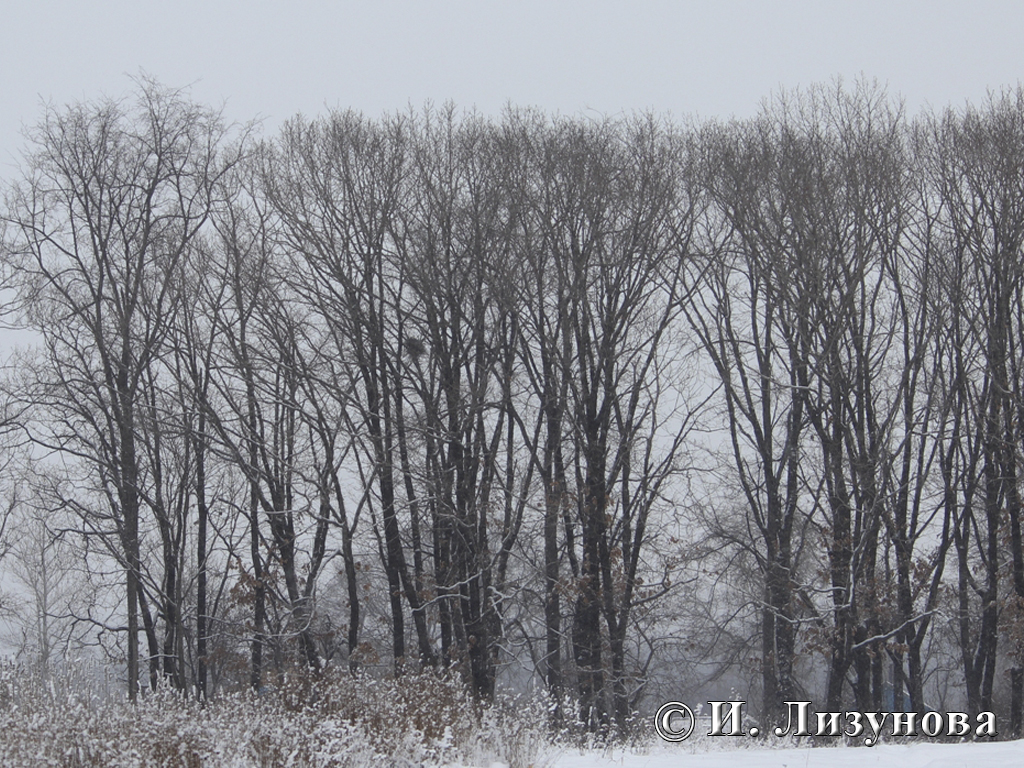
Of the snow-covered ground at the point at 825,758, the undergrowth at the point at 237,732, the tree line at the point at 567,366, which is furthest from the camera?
the tree line at the point at 567,366

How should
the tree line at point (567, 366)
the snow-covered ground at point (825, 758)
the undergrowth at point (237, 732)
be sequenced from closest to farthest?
1. the undergrowth at point (237, 732)
2. the snow-covered ground at point (825, 758)
3. the tree line at point (567, 366)

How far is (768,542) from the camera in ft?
57.5

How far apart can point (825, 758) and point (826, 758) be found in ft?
0.06

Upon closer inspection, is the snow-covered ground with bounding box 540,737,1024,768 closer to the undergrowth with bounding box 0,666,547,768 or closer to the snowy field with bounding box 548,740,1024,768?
the snowy field with bounding box 548,740,1024,768

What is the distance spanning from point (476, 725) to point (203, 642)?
1313cm

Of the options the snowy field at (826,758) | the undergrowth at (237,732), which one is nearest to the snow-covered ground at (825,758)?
the snowy field at (826,758)

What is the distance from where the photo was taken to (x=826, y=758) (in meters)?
7.95

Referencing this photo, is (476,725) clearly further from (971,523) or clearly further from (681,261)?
(971,523)

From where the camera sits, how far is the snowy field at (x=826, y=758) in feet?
24.8

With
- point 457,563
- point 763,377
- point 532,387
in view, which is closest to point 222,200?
point 532,387

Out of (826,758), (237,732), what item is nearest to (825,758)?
(826,758)

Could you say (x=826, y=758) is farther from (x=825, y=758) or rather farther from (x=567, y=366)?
(x=567, y=366)

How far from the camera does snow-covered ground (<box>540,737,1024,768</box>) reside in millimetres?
7562

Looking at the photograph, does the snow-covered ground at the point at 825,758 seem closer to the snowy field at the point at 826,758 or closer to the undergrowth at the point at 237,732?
the snowy field at the point at 826,758
